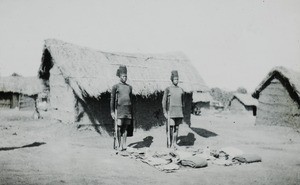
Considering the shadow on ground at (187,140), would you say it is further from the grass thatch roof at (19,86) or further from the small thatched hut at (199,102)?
the grass thatch roof at (19,86)

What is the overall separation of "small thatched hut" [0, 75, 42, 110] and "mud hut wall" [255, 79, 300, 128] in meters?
24.1

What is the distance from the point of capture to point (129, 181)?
236 inches

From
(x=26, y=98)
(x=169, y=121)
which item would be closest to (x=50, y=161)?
(x=169, y=121)

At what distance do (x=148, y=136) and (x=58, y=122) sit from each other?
3652mm

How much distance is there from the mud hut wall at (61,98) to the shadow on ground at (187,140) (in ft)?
13.1

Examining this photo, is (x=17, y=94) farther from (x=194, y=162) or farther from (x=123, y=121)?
(x=194, y=162)

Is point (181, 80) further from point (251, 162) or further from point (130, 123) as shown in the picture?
point (251, 162)

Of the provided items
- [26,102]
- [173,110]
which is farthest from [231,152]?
[26,102]

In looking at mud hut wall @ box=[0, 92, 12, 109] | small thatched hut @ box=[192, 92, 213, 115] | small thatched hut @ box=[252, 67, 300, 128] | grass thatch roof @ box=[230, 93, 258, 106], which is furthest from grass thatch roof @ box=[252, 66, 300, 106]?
mud hut wall @ box=[0, 92, 12, 109]

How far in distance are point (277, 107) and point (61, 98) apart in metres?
11.1

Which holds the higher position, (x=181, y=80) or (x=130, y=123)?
(x=181, y=80)

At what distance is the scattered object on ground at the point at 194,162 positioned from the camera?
24.1 feet

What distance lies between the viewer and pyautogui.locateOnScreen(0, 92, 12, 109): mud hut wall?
113 feet

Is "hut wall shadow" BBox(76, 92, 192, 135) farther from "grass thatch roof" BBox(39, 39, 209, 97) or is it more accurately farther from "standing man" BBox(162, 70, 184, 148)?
"standing man" BBox(162, 70, 184, 148)
